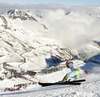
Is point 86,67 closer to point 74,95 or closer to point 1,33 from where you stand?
point 74,95

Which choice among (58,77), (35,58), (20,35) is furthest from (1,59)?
(20,35)

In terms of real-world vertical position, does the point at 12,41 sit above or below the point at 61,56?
above

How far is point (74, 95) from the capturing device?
9273mm

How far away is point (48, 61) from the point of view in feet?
454

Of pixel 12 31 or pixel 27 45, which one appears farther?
pixel 12 31

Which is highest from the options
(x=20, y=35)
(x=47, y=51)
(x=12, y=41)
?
(x=20, y=35)

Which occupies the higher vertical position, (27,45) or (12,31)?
(12,31)

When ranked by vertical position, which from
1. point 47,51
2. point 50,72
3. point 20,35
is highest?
point 20,35

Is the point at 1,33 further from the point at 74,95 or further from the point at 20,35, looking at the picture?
the point at 74,95

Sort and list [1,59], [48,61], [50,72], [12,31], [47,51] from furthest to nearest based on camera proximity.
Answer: [12,31]
[47,51]
[48,61]
[1,59]
[50,72]

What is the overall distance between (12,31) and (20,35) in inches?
420

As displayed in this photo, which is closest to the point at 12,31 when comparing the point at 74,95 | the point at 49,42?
the point at 49,42

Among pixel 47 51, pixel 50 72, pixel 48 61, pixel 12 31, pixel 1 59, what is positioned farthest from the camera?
pixel 12 31

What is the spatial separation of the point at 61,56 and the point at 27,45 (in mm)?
39770
